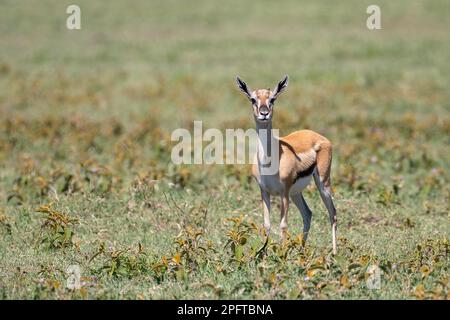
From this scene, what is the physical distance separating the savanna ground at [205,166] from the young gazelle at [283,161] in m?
0.49

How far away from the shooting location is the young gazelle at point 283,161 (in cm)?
788

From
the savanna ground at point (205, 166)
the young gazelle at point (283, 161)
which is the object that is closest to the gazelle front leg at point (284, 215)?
the young gazelle at point (283, 161)

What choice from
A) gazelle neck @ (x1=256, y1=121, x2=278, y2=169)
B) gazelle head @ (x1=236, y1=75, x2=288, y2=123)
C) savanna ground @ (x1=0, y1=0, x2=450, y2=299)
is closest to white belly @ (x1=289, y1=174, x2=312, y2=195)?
gazelle neck @ (x1=256, y1=121, x2=278, y2=169)

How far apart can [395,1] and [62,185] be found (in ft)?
78.3

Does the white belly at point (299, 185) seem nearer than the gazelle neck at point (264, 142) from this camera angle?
No

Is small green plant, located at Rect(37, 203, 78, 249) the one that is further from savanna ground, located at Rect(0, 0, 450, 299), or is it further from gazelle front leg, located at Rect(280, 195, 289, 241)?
gazelle front leg, located at Rect(280, 195, 289, 241)

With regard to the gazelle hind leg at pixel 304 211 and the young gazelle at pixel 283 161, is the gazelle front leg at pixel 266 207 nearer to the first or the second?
the young gazelle at pixel 283 161

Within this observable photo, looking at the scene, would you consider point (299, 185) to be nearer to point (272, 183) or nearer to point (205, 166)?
point (272, 183)

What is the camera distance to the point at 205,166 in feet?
38.7

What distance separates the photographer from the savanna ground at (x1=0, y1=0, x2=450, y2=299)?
24.0 ft

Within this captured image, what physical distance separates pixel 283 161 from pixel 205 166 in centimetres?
379

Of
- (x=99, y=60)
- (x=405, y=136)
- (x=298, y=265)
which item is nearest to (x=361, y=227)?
(x=298, y=265)

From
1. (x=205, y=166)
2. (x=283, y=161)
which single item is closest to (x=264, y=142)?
(x=283, y=161)
